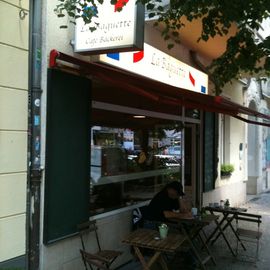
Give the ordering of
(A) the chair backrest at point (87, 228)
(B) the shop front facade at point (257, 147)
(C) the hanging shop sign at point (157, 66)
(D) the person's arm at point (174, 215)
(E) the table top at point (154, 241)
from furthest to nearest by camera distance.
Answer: (B) the shop front facade at point (257, 147) < (D) the person's arm at point (174, 215) < (C) the hanging shop sign at point (157, 66) < (A) the chair backrest at point (87, 228) < (E) the table top at point (154, 241)

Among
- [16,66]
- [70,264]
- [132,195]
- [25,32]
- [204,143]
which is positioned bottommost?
[70,264]

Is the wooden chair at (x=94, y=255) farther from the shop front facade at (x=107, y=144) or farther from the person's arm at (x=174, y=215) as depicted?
the person's arm at (x=174, y=215)

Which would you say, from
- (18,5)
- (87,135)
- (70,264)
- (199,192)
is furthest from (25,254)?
(199,192)

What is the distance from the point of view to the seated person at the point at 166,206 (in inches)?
259

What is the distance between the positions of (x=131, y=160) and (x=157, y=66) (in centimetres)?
160

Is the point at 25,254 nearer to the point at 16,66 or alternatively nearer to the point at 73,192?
the point at 73,192

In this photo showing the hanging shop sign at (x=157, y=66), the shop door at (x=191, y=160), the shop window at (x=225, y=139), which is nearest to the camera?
the hanging shop sign at (x=157, y=66)

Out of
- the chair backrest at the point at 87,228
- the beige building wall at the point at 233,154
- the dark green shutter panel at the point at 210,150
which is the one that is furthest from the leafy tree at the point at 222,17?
the beige building wall at the point at 233,154

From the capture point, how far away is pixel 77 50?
5.18 m

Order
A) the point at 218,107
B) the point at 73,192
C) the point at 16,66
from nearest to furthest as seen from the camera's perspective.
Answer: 1. the point at 16,66
2. the point at 73,192
3. the point at 218,107

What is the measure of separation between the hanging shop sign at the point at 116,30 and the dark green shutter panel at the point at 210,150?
18.4 feet

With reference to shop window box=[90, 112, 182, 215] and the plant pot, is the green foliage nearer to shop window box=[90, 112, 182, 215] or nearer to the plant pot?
the plant pot

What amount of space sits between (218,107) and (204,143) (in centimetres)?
237

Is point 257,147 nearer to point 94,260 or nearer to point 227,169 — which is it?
point 227,169
